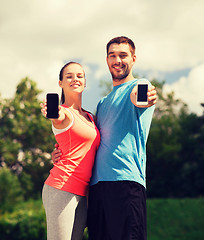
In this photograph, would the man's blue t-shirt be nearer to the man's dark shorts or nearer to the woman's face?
the man's dark shorts

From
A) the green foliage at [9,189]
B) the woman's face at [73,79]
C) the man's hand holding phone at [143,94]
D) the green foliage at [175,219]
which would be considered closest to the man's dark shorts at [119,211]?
the man's hand holding phone at [143,94]

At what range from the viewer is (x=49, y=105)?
341 centimetres

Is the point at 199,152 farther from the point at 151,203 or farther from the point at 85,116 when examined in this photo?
the point at 85,116

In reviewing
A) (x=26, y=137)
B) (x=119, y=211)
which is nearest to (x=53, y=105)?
(x=119, y=211)

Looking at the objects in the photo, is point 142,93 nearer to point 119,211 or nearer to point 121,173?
point 121,173

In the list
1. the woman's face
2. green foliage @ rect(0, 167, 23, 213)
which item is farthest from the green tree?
the woman's face

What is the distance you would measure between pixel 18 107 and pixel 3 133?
8.30 ft

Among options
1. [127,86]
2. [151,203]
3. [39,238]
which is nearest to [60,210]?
[127,86]

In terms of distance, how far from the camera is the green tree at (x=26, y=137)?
3011cm

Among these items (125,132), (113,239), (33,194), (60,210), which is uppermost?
(125,132)

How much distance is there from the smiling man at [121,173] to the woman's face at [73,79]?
447 mm

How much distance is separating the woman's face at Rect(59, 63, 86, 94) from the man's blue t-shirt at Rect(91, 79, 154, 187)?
1.50ft

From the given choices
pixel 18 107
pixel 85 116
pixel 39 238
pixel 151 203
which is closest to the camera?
pixel 85 116

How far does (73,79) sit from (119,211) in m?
1.47
